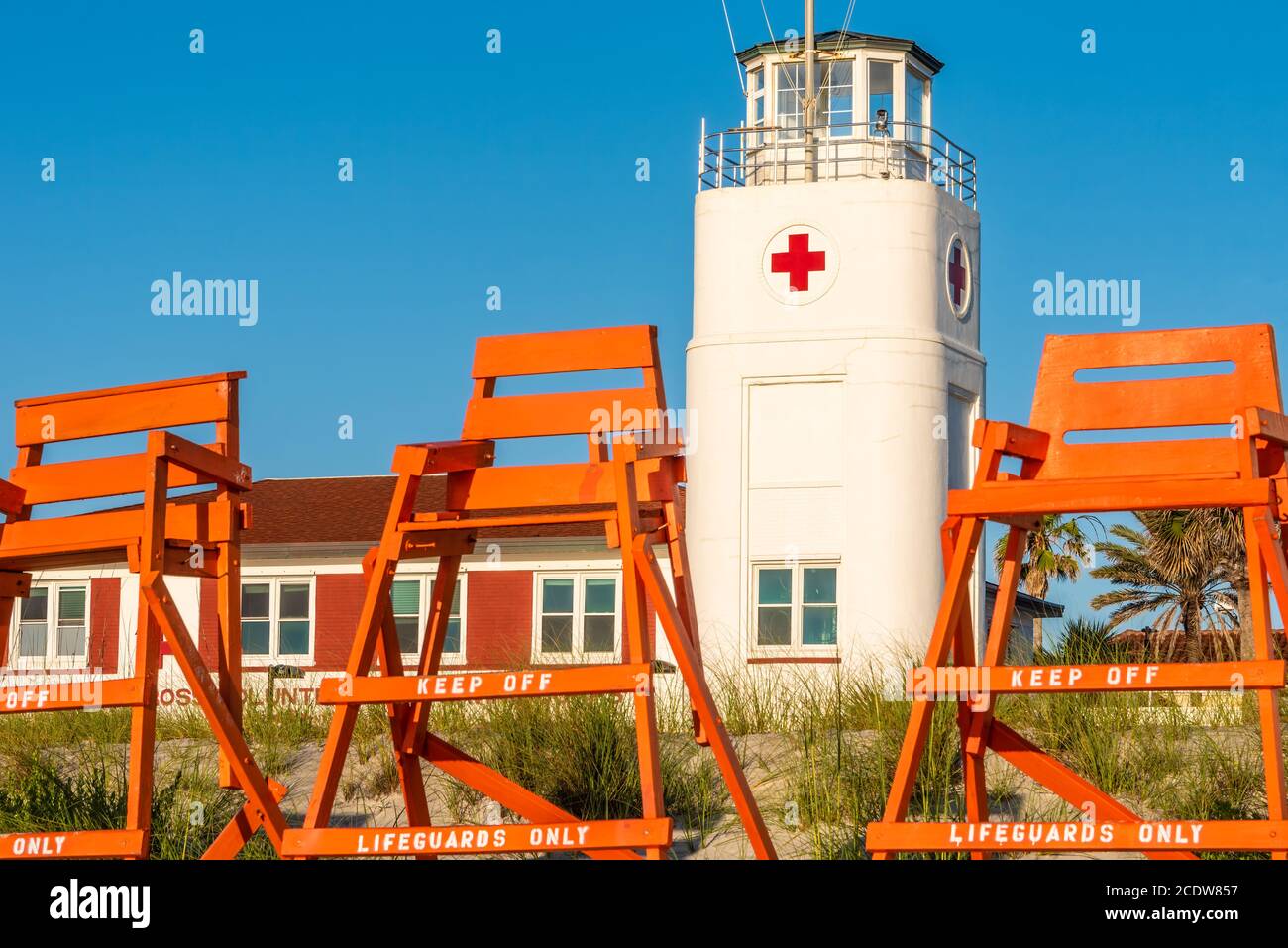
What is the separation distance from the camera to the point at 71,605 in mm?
25672

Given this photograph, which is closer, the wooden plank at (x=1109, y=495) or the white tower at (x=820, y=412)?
the wooden plank at (x=1109, y=495)

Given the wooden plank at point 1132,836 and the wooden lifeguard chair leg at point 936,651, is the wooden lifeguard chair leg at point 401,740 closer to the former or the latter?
the wooden lifeguard chair leg at point 936,651

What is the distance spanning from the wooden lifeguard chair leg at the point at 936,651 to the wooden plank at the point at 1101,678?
8 cm

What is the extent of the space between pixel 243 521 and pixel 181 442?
2.15ft

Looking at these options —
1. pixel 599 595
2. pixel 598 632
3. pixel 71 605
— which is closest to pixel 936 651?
pixel 598 632

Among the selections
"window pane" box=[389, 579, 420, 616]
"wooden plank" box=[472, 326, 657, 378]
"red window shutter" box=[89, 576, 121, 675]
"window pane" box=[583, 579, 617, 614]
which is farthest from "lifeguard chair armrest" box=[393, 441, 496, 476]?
"red window shutter" box=[89, 576, 121, 675]

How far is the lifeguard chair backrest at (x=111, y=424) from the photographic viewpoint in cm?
709

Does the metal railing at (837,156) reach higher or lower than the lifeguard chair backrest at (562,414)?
higher

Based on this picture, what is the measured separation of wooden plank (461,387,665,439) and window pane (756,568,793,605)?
1181cm

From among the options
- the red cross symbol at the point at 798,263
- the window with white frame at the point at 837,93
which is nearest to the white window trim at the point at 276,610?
the red cross symbol at the point at 798,263

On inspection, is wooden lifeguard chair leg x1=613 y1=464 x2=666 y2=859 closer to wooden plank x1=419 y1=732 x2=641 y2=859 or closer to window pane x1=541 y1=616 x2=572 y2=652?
wooden plank x1=419 y1=732 x2=641 y2=859

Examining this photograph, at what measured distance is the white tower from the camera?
1859 centimetres
